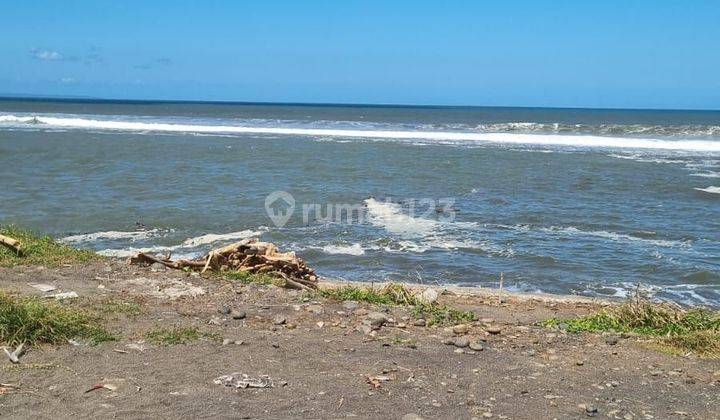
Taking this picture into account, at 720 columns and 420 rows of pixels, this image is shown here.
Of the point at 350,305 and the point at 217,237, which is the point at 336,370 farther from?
the point at 217,237

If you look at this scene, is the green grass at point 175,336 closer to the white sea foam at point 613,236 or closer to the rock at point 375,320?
the rock at point 375,320

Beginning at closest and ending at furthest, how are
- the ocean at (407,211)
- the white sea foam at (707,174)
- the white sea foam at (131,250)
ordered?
1. the ocean at (407,211)
2. the white sea foam at (131,250)
3. the white sea foam at (707,174)

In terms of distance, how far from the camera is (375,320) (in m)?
5.98

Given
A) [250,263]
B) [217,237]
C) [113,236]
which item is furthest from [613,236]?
[113,236]

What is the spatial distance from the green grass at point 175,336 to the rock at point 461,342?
5.95 ft

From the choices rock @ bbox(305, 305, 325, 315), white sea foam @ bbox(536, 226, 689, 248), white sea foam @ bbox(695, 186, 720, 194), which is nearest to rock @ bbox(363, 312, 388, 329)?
rock @ bbox(305, 305, 325, 315)

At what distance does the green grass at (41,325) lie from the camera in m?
5.05

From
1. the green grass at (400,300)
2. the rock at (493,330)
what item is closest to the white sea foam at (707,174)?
the green grass at (400,300)

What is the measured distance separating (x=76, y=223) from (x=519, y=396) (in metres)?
9.87

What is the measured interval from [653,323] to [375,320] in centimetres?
245

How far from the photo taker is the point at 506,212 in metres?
14.2

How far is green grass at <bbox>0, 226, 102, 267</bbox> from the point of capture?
296 inches

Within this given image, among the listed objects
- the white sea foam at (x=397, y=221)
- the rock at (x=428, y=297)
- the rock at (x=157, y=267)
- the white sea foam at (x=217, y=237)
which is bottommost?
the white sea foam at (x=217, y=237)

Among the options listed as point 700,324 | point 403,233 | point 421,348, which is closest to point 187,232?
point 403,233
